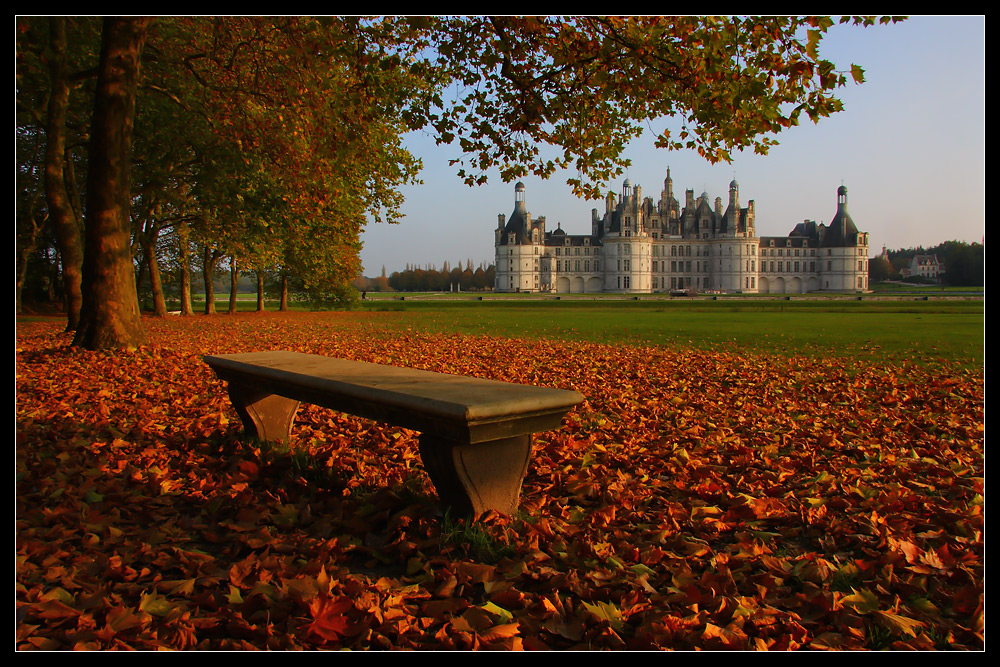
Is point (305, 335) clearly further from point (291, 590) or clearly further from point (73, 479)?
point (291, 590)

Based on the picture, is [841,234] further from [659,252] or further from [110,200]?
[110,200]

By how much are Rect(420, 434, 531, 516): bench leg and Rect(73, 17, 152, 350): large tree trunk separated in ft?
24.5

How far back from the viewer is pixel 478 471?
3.09 m

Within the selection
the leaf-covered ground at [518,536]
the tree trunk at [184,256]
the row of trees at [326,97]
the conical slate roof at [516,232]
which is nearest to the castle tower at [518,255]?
the conical slate roof at [516,232]

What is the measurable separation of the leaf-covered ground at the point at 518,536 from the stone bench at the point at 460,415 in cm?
17

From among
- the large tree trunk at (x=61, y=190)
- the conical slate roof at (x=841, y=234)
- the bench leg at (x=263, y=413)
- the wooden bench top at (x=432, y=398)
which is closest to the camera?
the wooden bench top at (x=432, y=398)

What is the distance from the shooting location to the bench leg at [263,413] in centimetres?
Answer: 467

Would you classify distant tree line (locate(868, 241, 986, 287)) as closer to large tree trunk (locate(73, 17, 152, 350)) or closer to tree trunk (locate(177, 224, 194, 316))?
large tree trunk (locate(73, 17, 152, 350))

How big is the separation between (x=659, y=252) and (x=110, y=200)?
10838 centimetres

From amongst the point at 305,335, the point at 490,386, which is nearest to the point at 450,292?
the point at 305,335

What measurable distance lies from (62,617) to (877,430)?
546 cm

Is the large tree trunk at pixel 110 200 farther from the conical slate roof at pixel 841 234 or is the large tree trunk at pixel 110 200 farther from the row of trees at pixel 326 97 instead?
the conical slate roof at pixel 841 234

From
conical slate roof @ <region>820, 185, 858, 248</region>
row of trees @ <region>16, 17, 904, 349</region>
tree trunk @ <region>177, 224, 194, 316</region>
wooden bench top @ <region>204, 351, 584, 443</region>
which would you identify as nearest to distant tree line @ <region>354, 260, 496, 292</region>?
tree trunk @ <region>177, 224, 194, 316</region>

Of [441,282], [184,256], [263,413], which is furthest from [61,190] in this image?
[441,282]
